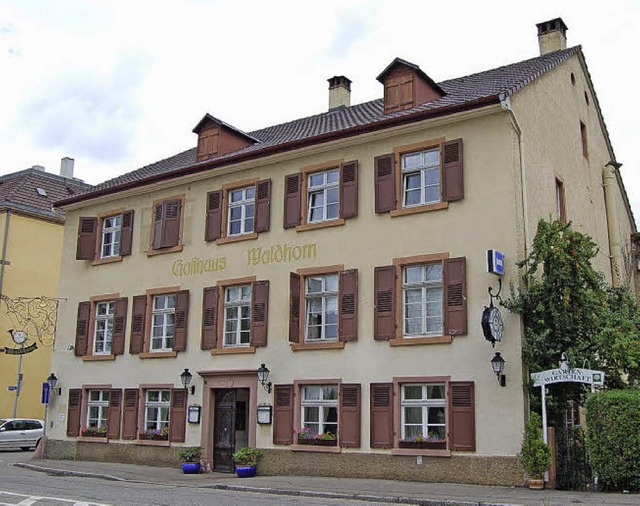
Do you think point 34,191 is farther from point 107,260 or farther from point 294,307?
point 294,307

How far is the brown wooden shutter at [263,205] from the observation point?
21.2 m

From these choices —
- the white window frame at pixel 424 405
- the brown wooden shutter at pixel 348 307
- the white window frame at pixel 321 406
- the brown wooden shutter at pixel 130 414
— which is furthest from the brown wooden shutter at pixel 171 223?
the white window frame at pixel 424 405

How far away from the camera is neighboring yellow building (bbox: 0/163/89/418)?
33.8m

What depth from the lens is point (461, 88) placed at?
2158 cm

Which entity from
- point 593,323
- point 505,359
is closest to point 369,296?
point 505,359

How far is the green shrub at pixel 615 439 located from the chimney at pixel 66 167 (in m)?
34.4

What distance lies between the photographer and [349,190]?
64.8 ft

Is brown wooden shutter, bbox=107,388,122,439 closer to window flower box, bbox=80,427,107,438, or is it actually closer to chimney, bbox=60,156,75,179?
window flower box, bbox=80,427,107,438

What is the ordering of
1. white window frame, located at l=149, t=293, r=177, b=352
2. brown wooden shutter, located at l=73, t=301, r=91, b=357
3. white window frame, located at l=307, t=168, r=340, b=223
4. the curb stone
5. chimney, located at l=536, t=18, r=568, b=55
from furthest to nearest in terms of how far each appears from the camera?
brown wooden shutter, located at l=73, t=301, r=91, b=357, chimney, located at l=536, t=18, r=568, b=55, white window frame, located at l=149, t=293, r=177, b=352, white window frame, located at l=307, t=168, r=340, b=223, the curb stone

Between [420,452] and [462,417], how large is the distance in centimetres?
122

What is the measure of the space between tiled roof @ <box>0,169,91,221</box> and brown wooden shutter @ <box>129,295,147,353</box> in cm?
1164

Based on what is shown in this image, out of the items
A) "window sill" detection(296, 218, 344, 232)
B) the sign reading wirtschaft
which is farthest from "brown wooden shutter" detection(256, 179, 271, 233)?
the sign reading wirtschaft

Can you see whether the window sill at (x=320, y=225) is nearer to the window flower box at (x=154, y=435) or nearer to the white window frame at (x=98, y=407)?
the window flower box at (x=154, y=435)

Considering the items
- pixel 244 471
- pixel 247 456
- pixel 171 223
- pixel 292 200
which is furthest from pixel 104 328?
pixel 292 200
